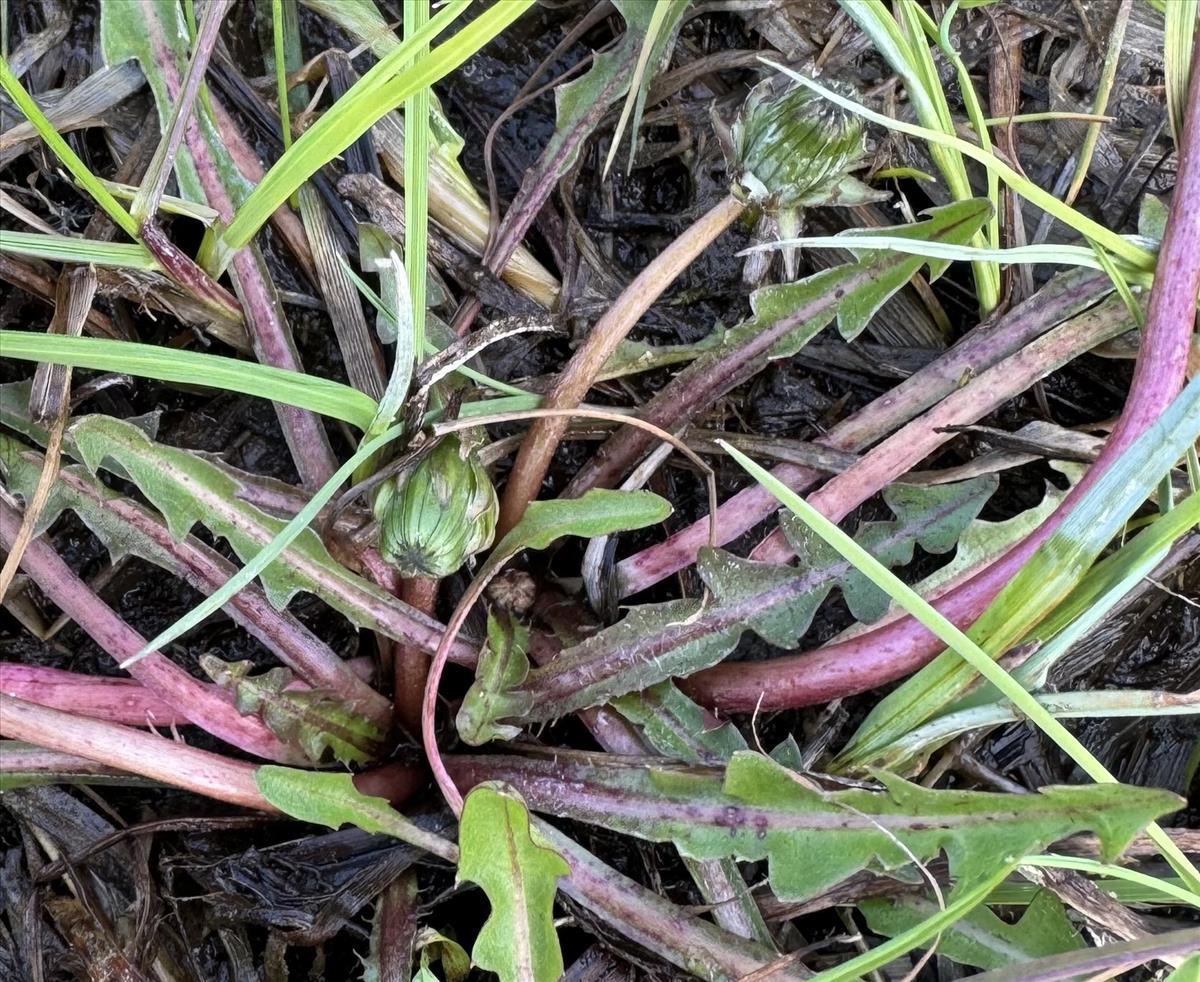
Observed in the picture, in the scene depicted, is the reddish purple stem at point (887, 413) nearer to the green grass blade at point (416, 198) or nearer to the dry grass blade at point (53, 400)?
the green grass blade at point (416, 198)

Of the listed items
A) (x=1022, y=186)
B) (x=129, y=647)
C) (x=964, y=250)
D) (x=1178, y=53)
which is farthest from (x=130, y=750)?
(x=1178, y=53)

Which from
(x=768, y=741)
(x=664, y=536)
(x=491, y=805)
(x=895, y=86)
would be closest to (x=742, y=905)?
(x=768, y=741)

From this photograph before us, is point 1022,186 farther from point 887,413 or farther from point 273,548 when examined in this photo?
point 273,548

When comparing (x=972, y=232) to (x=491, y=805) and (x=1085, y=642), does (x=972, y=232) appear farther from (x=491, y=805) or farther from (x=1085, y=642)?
(x=491, y=805)

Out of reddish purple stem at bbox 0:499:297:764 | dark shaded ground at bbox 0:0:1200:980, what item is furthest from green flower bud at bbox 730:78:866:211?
reddish purple stem at bbox 0:499:297:764

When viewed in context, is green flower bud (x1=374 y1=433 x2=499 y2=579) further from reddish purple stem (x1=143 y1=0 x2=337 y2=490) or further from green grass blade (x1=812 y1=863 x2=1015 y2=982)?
green grass blade (x1=812 y1=863 x2=1015 y2=982)

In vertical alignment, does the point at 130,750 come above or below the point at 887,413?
below

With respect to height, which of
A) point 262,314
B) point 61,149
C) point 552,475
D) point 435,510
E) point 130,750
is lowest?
point 130,750
